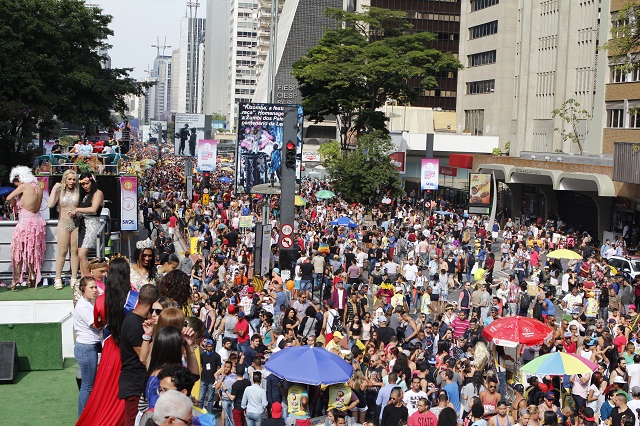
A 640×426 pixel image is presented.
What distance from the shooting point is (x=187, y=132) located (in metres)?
55.3

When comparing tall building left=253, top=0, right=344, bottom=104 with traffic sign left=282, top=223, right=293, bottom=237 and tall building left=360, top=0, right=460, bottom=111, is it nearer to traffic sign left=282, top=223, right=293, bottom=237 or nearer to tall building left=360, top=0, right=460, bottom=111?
tall building left=360, top=0, right=460, bottom=111

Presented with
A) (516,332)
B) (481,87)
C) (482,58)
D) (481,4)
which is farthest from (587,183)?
(481,4)

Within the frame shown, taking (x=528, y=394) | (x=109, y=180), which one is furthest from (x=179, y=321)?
(x=109, y=180)

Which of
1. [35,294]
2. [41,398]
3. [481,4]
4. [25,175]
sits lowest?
[41,398]

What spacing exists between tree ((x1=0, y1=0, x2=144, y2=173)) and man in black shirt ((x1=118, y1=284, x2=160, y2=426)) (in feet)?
117

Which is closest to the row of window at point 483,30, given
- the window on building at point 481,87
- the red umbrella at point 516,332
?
the window on building at point 481,87

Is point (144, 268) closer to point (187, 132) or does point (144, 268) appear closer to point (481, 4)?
point (187, 132)

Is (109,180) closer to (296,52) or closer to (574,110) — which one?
(574,110)

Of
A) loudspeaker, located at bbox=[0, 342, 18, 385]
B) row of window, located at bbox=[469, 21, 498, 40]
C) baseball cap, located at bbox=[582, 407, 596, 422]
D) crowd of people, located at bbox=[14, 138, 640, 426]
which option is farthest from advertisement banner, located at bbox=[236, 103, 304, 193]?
row of window, located at bbox=[469, 21, 498, 40]

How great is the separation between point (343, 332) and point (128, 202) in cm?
541

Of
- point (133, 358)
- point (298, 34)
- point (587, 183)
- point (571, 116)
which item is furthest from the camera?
point (298, 34)

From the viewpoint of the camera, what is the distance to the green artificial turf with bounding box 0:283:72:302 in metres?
11.8

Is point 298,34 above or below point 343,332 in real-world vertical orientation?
above

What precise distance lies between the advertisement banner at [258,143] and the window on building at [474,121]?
171 ft
